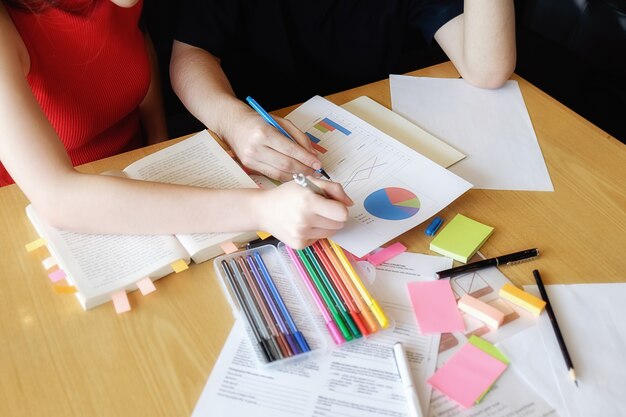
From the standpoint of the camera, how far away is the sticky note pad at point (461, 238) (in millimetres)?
757

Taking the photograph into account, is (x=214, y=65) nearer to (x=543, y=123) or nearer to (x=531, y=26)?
(x=543, y=123)

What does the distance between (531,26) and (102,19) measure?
168 centimetres

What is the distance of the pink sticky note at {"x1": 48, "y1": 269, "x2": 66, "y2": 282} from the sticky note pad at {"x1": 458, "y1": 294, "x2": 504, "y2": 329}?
0.54 metres

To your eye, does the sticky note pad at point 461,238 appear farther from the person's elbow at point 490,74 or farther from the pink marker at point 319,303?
the person's elbow at point 490,74

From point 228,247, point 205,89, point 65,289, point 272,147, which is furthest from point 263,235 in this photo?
point 205,89

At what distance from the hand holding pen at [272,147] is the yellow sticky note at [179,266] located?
0.71 ft

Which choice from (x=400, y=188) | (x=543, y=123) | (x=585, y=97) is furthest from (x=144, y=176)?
(x=585, y=97)

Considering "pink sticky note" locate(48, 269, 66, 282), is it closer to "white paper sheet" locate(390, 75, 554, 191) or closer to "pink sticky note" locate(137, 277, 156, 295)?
"pink sticky note" locate(137, 277, 156, 295)

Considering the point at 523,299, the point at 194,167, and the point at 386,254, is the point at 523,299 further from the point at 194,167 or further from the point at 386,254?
the point at 194,167

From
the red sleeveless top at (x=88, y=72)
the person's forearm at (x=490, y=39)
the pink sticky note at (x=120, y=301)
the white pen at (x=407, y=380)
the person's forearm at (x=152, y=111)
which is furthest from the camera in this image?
the person's forearm at (x=152, y=111)

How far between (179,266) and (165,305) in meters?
0.06

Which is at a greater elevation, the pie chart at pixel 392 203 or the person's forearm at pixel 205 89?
the person's forearm at pixel 205 89

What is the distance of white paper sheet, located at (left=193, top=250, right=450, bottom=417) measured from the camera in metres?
0.59

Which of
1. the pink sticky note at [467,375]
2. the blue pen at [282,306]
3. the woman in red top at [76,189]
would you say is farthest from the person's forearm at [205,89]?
the pink sticky note at [467,375]
